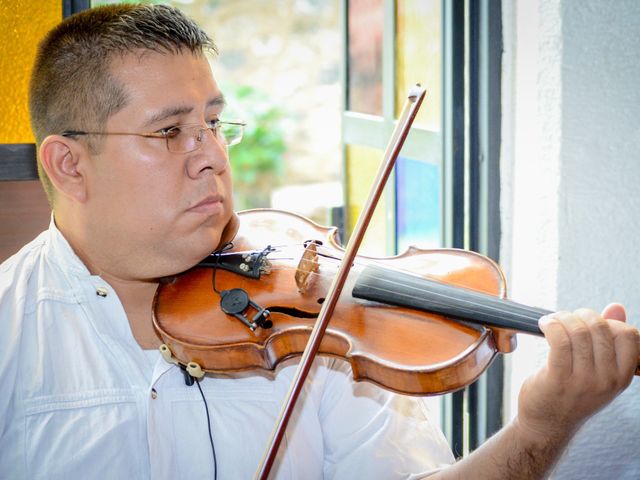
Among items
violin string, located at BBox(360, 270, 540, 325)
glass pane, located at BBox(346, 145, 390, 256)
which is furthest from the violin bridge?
glass pane, located at BBox(346, 145, 390, 256)

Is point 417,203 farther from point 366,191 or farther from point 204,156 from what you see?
point 204,156

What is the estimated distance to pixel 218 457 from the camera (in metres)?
1.04

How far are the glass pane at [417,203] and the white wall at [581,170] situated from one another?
11.6 inches

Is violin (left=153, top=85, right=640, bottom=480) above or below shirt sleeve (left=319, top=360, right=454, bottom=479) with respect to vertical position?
above

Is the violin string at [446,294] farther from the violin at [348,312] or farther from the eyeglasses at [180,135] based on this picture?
the eyeglasses at [180,135]

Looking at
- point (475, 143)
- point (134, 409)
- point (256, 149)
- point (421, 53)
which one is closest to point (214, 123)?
point (134, 409)

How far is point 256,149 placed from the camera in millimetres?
4953

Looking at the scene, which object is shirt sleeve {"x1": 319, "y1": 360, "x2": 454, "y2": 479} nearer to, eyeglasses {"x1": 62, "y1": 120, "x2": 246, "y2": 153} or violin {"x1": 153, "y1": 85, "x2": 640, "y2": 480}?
violin {"x1": 153, "y1": 85, "x2": 640, "y2": 480}

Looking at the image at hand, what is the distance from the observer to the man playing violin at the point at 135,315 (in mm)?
1016

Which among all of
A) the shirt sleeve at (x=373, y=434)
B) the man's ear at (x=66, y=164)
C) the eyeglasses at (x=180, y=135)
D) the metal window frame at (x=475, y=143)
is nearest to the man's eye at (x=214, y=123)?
the eyeglasses at (x=180, y=135)

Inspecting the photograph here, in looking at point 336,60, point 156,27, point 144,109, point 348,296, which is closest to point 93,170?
point 144,109

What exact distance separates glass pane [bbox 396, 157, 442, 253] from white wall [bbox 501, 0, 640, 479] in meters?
0.29

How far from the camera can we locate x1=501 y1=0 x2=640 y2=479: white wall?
128cm

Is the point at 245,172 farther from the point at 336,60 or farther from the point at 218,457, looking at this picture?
the point at 218,457
